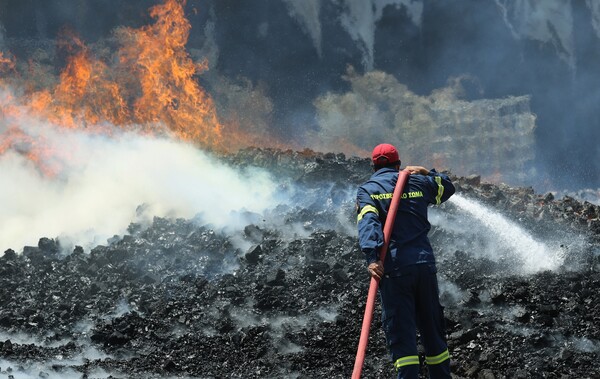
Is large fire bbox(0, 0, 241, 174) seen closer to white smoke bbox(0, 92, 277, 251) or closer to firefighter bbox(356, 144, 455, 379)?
white smoke bbox(0, 92, 277, 251)

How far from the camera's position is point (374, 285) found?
5.93 metres

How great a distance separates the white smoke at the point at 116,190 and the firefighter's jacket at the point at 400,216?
264 inches

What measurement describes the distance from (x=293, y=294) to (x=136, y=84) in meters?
19.5

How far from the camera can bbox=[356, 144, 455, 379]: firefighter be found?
590cm

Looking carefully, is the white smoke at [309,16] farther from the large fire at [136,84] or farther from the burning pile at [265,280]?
the burning pile at [265,280]

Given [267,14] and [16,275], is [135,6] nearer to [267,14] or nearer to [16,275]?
[267,14]

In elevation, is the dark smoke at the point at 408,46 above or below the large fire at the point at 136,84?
above

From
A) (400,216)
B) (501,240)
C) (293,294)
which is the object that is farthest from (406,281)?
(501,240)

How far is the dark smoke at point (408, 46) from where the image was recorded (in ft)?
88.1

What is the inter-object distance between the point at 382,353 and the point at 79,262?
624cm

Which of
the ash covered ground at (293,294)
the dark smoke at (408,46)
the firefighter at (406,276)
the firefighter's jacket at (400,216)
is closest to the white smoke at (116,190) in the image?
the ash covered ground at (293,294)

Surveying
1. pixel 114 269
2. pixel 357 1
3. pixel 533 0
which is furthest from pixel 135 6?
pixel 114 269

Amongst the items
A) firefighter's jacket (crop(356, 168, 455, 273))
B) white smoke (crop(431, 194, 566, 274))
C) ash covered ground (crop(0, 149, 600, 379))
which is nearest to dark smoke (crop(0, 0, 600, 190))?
ash covered ground (crop(0, 149, 600, 379))

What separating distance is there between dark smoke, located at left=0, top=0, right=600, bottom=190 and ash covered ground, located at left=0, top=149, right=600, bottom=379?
13934mm
